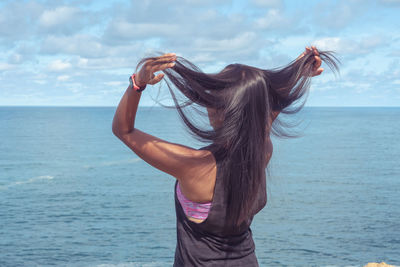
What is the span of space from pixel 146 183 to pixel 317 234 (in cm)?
2222

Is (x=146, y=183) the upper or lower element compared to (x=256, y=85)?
lower

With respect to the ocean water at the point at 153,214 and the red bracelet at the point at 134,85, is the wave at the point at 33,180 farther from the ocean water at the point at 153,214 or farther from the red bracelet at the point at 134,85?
the red bracelet at the point at 134,85

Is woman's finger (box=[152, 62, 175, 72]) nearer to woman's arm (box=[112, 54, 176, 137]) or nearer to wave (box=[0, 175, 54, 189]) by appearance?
woman's arm (box=[112, 54, 176, 137])

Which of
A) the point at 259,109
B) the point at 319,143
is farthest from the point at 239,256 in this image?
the point at 319,143

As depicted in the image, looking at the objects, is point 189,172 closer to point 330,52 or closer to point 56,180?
point 330,52

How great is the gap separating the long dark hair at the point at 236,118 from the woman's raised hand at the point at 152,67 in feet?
0.43

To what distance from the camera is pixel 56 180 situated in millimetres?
49219

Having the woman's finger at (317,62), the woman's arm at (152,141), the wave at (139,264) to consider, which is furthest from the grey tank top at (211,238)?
the wave at (139,264)

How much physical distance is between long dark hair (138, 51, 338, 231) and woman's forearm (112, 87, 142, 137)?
27 cm

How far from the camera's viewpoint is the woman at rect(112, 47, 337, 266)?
77.2 inches

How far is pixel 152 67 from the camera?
190cm

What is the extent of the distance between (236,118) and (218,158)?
20 centimetres

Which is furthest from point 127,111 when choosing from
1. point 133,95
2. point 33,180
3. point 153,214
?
point 33,180

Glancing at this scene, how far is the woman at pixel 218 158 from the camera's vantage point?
196 centimetres
